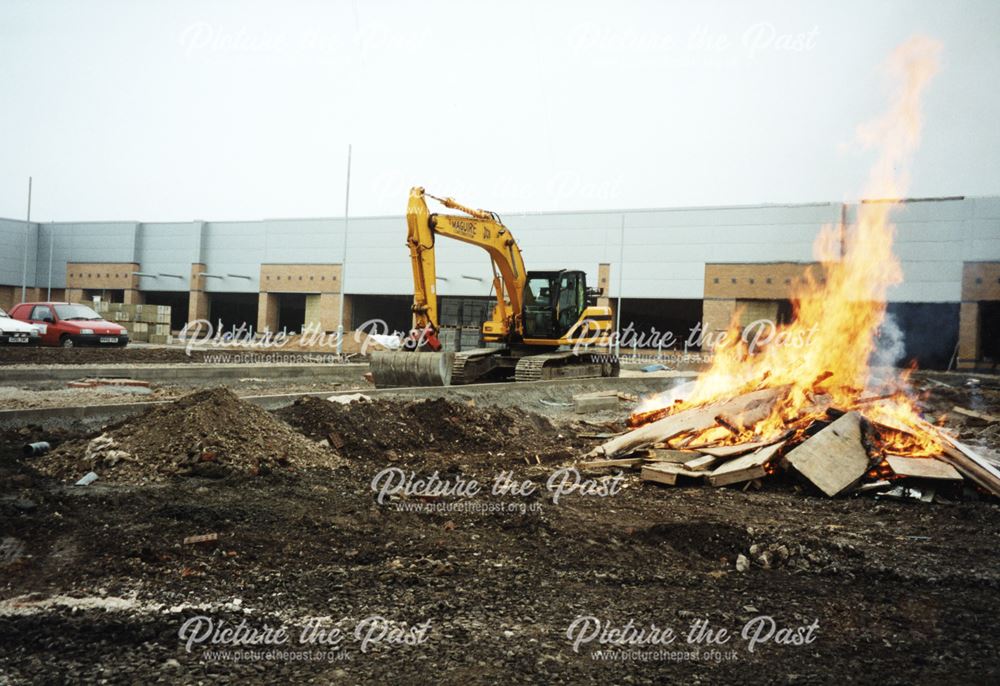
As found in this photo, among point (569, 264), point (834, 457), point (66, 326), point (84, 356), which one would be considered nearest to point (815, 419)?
point (834, 457)

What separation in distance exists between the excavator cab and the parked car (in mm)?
16948

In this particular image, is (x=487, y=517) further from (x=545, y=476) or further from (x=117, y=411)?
(x=117, y=411)

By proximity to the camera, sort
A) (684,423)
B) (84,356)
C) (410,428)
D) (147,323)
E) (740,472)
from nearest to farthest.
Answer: (740,472), (684,423), (410,428), (84,356), (147,323)

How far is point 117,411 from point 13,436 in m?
1.64

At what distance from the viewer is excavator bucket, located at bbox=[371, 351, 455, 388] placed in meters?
15.2

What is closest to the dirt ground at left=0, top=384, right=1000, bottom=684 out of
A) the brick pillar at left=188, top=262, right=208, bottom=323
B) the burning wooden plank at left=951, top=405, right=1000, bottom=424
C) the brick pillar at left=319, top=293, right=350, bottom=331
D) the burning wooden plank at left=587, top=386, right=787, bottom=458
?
the burning wooden plank at left=587, top=386, right=787, bottom=458

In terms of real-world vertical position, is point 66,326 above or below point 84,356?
above

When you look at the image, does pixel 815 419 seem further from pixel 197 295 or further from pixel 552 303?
pixel 197 295

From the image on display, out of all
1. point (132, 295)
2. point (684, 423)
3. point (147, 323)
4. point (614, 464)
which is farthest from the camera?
point (132, 295)

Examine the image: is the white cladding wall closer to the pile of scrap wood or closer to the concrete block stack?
the concrete block stack

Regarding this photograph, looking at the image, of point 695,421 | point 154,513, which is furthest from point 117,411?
point 695,421

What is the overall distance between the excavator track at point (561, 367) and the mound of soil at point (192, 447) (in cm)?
806

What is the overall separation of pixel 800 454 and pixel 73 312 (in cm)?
2502

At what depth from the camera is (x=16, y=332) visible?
2289cm
